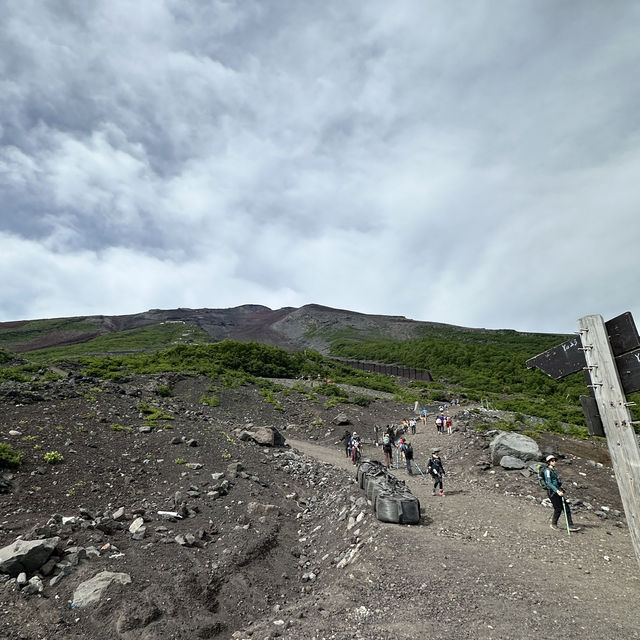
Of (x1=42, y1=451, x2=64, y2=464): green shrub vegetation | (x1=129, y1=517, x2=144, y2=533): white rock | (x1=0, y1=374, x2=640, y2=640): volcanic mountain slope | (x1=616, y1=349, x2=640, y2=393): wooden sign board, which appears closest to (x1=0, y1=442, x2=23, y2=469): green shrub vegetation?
(x1=0, y1=374, x2=640, y2=640): volcanic mountain slope

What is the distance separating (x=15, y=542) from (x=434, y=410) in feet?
104

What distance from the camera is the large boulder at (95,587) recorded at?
19.5 feet

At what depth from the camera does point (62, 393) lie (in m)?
17.2

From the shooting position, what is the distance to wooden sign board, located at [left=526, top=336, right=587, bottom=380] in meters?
4.53

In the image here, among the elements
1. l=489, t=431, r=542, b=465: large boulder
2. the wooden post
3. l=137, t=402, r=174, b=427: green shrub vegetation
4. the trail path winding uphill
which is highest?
l=137, t=402, r=174, b=427: green shrub vegetation

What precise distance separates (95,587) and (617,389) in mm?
8358

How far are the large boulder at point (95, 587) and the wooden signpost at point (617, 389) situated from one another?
768 cm

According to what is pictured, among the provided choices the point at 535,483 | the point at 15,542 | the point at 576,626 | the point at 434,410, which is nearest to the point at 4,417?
the point at 15,542

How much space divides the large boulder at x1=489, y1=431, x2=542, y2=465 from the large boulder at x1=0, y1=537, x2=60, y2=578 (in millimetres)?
14757

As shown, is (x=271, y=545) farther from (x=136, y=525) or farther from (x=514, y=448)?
(x=514, y=448)

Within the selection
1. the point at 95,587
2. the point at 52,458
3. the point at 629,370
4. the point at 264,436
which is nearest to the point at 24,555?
the point at 95,587

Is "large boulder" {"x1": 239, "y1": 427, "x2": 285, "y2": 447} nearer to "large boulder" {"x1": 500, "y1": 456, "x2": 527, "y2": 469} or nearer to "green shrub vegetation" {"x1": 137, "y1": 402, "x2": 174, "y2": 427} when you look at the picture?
"green shrub vegetation" {"x1": 137, "y1": 402, "x2": 174, "y2": 427}

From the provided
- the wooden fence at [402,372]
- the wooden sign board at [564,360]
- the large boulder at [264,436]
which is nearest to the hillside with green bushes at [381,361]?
the wooden fence at [402,372]

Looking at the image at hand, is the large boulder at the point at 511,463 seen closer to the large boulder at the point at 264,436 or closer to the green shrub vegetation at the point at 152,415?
the large boulder at the point at 264,436
